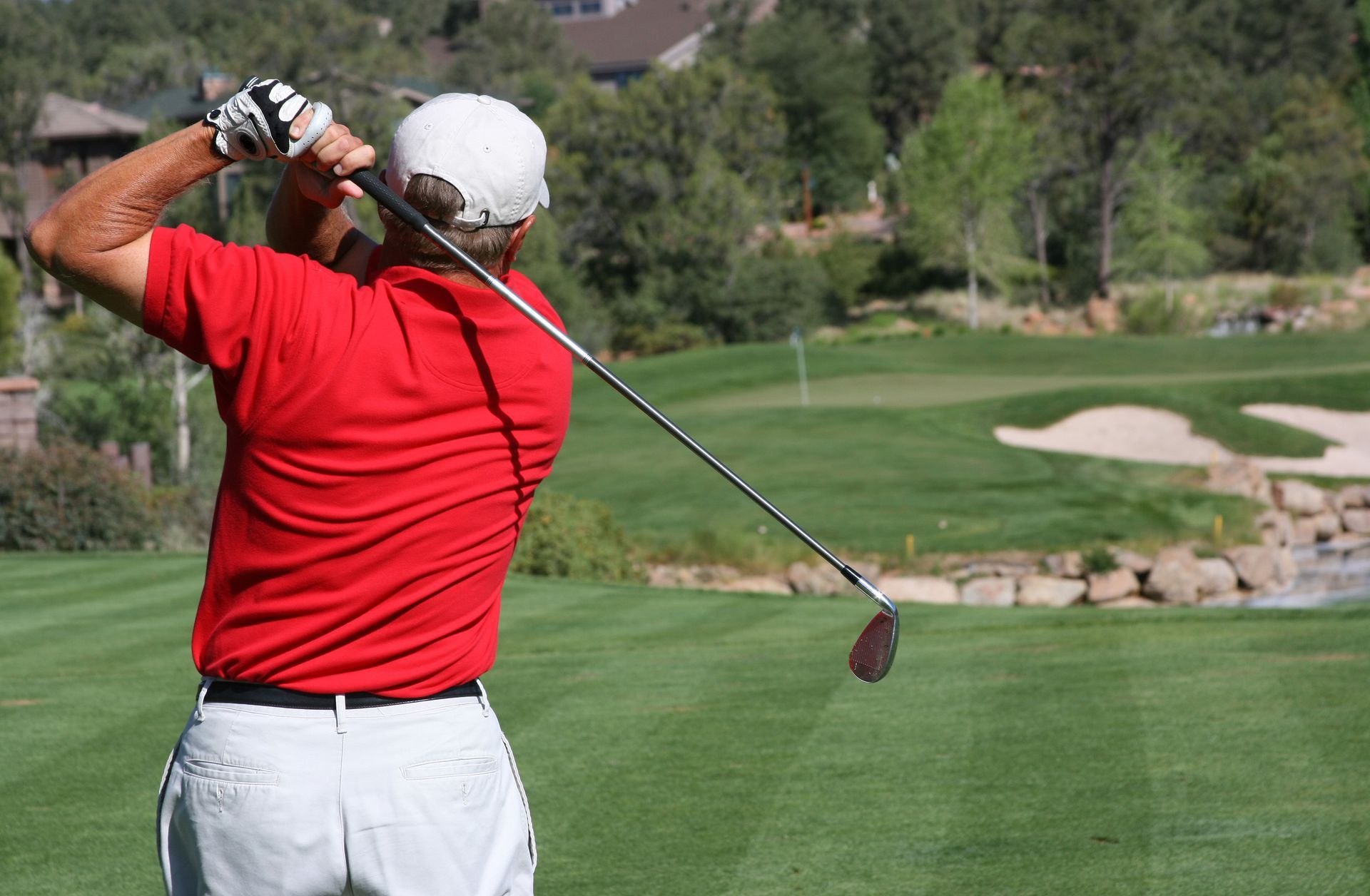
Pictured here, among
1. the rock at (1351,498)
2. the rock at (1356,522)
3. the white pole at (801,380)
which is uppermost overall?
the white pole at (801,380)

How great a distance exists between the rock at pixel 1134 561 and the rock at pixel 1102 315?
1150 inches

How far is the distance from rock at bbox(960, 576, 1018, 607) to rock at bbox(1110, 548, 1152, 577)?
1410 millimetres

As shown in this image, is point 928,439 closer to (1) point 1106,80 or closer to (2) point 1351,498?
(2) point 1351,498

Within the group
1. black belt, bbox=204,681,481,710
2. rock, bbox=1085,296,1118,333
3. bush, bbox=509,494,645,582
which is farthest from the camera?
rock, bbox=1085,296,1118,333

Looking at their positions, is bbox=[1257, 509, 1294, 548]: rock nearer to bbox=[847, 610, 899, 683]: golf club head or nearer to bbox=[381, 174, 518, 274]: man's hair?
bbox=[847, 610, 899, 683]: golf club head

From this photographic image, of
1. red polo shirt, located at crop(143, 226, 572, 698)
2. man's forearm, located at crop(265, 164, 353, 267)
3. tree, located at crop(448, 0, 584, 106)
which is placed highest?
tree, located at crop(448, 0, 584, 106)

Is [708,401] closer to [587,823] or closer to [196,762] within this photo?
[587,823]

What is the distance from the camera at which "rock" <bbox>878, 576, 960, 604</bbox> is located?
15672 mm

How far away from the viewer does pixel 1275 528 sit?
18.9 meters

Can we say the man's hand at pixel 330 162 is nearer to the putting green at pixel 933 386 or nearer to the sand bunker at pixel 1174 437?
the sand bunker at pixel 1174 437

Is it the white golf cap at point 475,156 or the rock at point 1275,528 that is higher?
the white golf cap at point 475,156

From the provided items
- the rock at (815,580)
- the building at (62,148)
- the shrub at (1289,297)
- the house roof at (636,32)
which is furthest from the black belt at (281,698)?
the house roof at (636,32)

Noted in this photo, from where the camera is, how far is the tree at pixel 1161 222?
47.2m

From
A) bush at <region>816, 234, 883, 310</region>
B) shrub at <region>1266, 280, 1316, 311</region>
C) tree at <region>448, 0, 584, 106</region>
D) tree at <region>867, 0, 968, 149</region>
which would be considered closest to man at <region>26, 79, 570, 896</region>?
shrub at <region>1266, 280, 1316, 311</region>
